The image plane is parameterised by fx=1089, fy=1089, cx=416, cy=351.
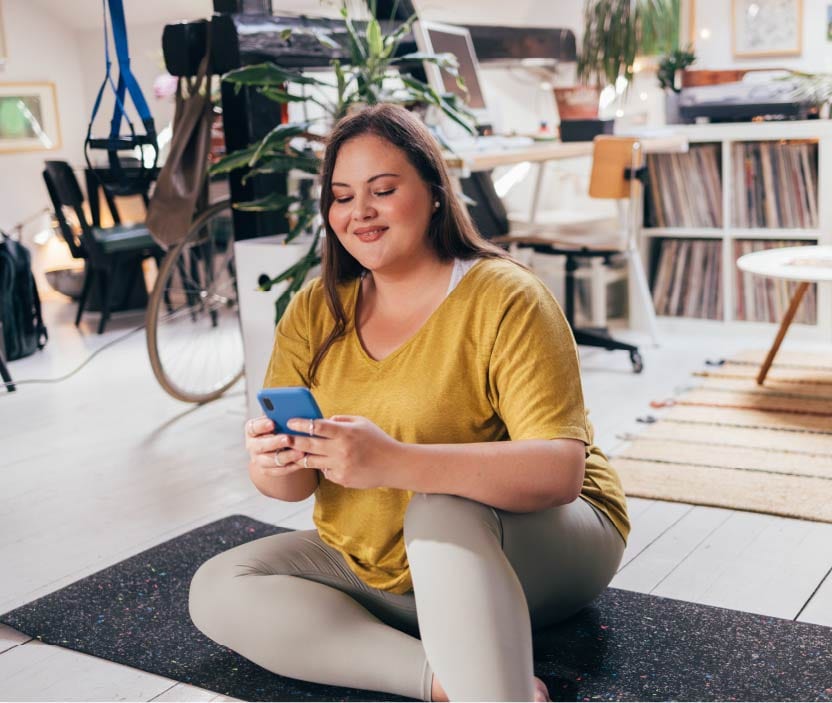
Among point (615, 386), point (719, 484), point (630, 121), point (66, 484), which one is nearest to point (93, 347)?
point (66, 484)

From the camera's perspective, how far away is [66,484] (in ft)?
9.02

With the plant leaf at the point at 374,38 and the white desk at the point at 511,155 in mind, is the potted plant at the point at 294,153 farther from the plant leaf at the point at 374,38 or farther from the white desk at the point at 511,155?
the white desk at the point at 511,155

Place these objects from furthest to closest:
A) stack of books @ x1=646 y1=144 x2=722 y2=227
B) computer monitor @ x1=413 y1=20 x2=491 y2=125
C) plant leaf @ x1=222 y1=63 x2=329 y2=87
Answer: stack of books @ x1=646 y1=144 x2=722 y2=227, computer monitor @ x1=413 y1=20 x2=491 y2=125, plant leaf @ x1=222 y1=63 x2=329 y2=87

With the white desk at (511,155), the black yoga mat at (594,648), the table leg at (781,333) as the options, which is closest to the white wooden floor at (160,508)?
the black yoga mat at (594,648)

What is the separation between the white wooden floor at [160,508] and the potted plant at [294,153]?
38cm

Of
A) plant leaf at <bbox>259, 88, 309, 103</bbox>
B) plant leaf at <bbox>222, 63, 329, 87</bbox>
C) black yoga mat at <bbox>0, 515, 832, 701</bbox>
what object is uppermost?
plant leaf at <bbox>222, 63, 329, 87</bbox>

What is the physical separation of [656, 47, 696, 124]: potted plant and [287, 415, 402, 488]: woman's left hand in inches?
130

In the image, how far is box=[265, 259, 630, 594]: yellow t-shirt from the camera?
1.41 metres

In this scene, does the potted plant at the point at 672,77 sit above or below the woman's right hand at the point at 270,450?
above

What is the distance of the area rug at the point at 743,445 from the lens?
7.89 feet

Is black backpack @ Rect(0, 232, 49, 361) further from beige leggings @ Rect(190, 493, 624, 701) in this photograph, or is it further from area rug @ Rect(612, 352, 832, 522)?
beige leggings @ Rect(190, 493, 624, 701)

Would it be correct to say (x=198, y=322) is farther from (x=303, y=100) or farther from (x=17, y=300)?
(x=303, y=100)

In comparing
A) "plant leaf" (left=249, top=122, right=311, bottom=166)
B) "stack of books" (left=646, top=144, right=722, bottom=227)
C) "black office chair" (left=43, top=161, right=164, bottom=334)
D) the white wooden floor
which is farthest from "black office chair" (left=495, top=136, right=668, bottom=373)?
"black office chair" (left=43, top=161, right=164, bottom=334)

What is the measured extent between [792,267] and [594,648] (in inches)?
68.2
